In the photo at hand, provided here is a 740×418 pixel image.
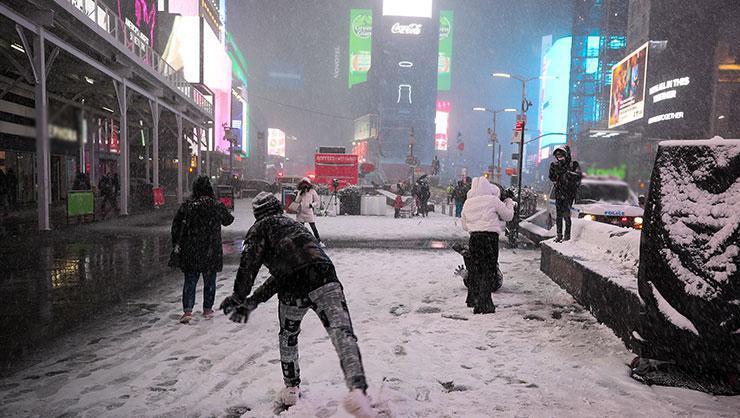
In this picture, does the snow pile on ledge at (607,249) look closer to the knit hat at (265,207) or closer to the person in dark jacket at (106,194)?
the knit hat at (265,207)

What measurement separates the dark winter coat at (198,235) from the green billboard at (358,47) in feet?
573

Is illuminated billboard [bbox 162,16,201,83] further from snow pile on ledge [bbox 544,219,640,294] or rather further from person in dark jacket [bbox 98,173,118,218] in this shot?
snow pile on ledge [bbox 544,219,640,294]

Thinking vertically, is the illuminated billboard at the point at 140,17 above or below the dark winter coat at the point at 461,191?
above

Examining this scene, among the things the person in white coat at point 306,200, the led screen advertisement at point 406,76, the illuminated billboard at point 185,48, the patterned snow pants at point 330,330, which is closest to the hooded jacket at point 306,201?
the person in white coat at point 306,200

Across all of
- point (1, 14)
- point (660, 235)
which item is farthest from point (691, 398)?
point (1, 14)

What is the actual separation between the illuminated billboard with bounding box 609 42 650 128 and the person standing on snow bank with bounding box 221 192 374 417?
190ft

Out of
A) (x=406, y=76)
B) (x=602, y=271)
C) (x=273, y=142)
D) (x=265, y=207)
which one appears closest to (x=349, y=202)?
(x=602, y=271)

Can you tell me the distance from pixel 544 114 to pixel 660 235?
126 m

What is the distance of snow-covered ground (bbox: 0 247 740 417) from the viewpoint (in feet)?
13.1

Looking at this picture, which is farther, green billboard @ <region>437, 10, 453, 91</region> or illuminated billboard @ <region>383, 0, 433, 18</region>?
green billboard @ <region>437, 10, 453, 91</region>

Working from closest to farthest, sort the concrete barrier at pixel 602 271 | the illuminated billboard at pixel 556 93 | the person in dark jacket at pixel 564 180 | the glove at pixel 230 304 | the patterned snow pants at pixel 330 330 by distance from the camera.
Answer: the patterned snow pants at pixel 330 330
the glove at pixel 230 304
the concrete barrier at pixel 602 271
the person in dark jacket at pixel 564 180
the illuminated billboard at pixel 556 93

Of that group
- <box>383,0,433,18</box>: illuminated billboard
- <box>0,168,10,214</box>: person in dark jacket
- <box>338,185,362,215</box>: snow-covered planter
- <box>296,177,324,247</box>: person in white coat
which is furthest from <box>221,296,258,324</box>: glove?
<box>383,0,433,18</box>: illuminated billboard

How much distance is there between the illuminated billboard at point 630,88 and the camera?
2111 inches

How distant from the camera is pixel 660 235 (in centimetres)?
441
